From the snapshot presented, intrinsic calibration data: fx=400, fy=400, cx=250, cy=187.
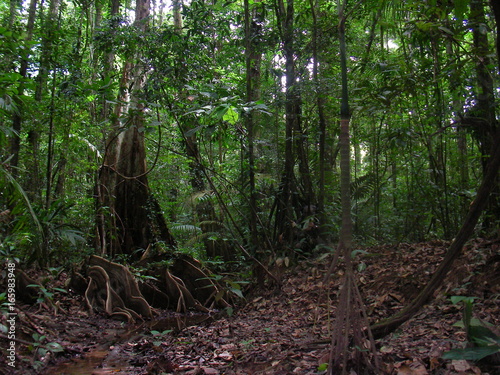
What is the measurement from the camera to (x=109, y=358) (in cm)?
396

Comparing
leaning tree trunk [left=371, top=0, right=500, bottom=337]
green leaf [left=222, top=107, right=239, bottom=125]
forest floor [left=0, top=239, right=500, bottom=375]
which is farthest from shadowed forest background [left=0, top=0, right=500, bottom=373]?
leaning tree trunk [left=371, top=0, right=500, bottom=337]

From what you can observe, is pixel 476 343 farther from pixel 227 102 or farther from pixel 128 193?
pixel 128 193

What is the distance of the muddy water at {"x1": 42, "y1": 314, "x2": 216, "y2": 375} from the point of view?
139 inches

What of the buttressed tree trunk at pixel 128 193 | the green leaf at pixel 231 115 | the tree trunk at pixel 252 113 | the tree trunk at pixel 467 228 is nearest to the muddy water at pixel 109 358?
the tree trunk at pixel 252 113

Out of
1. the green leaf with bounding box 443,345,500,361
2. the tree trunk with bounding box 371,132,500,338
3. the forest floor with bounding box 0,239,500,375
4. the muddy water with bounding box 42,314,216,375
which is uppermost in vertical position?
the tree trunk with bounding box 371,132,500,338

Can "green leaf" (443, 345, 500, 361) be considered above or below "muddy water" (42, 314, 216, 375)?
above

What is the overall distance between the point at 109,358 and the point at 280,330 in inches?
70.8

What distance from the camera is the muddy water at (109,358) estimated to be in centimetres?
353

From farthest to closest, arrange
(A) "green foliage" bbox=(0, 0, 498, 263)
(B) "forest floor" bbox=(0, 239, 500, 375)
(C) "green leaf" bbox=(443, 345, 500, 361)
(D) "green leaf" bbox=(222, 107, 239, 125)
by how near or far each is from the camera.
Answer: (A) "green foliage" bbox=(0, 0, 498, 263), (D) "green leaf" bbox=(222, 107, 239, 125), (B) "forest floor" bbox=(0, 239, 500, 375), (C) "green leaf" bbox=(443, 345, 500, 361)

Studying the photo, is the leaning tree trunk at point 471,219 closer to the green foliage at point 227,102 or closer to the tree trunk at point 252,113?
the green foliage at point 227,102

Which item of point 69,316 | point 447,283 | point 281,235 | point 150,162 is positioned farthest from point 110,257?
point 447,283

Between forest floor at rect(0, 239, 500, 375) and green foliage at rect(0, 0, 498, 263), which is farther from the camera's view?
green foliage at rect(0, 0, 498, 263)

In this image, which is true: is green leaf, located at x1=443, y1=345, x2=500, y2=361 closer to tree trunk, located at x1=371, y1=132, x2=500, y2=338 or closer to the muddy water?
tree trunk, located at x1=371, y1=132, x2=500, y2=338

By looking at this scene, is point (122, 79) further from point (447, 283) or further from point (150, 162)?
point (447, 283)
